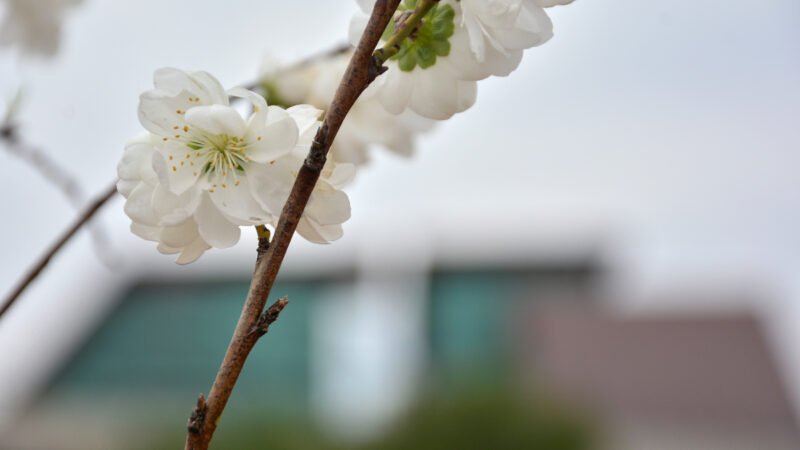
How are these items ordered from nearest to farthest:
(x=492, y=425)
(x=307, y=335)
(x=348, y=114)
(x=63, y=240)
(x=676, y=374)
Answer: (x=63, y=240), (x=348, y=114), (x=492, y=425), (x=676, y=374), (x=307, y=335)

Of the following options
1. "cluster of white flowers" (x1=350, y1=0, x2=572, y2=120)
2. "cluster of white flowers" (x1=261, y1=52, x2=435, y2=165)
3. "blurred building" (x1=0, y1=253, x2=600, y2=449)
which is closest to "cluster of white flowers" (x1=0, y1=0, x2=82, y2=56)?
"cluster of white flowers" (x1=261, y1=52, x2=435, y2=165)

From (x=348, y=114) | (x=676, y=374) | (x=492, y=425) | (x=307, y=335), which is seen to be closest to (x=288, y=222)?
(x=348, y=114)

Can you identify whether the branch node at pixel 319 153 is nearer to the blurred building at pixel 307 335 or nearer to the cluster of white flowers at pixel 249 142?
the cluster of white flowers at pixel 249 142

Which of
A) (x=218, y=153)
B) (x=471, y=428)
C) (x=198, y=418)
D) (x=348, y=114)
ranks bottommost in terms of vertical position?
(x=198, y=418)

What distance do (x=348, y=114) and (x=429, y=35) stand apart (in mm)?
284

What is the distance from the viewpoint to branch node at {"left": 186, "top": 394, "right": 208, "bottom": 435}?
254 millimetres

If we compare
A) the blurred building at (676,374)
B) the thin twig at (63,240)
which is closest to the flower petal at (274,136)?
the thin twig at (63,240)

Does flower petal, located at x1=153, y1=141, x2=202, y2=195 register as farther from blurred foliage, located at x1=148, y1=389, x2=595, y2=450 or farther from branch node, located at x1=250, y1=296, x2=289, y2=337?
blurred foliage, located at x1=148, y1=389, x2=595, y2=450

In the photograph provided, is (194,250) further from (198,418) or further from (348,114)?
(348,114)

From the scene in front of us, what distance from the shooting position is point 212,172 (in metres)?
0.32

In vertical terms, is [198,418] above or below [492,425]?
below

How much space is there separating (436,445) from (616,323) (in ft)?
16.0

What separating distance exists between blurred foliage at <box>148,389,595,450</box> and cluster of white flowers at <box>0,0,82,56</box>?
4498 mm

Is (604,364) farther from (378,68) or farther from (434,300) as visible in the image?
(378,68)
